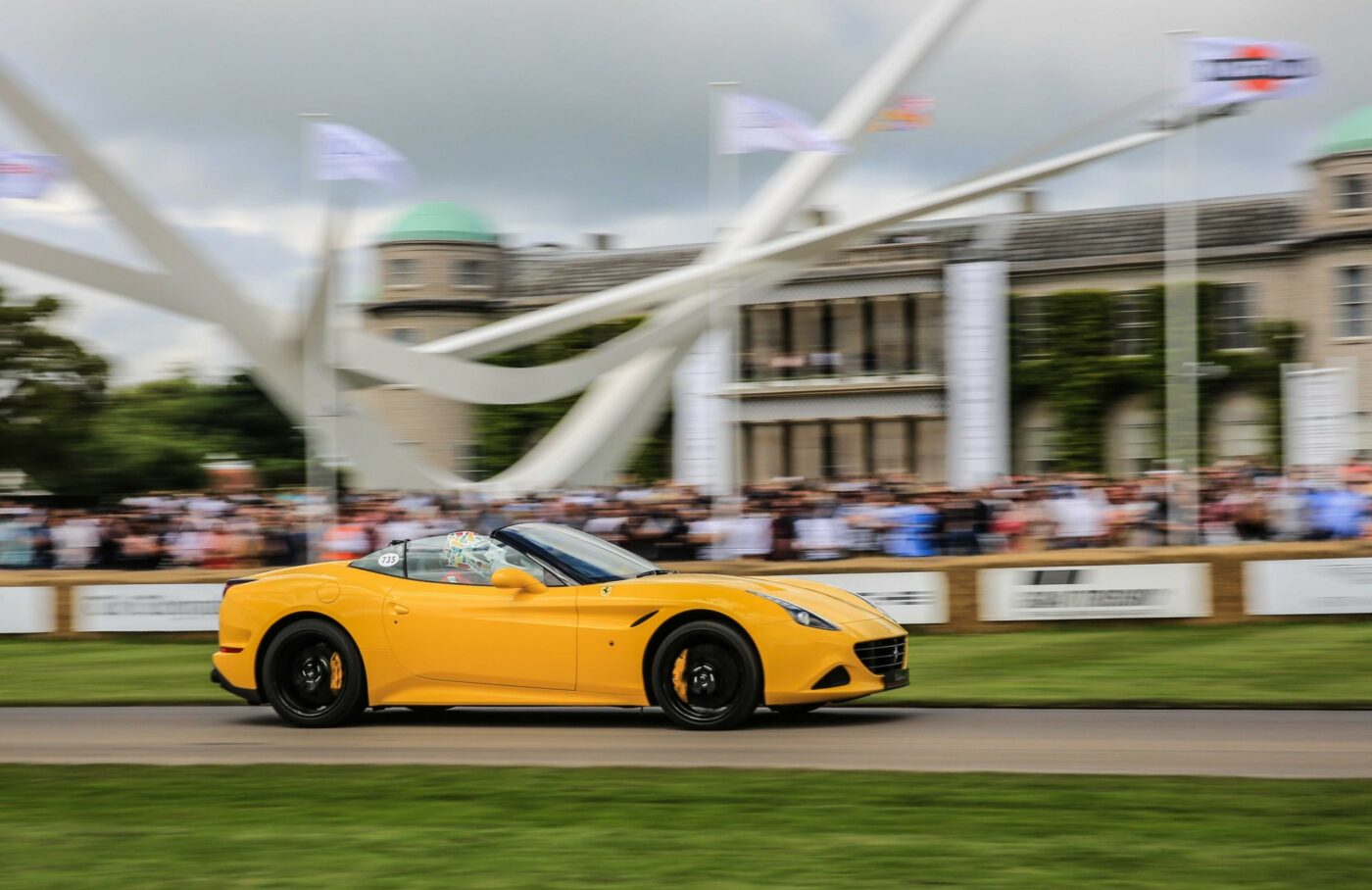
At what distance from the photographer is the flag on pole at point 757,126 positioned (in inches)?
1002

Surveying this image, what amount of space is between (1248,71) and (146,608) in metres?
17.5

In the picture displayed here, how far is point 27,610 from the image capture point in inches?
830

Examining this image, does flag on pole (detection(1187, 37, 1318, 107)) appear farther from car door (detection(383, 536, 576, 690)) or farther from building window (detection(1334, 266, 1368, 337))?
building window (detection(1334, 266, 1368, 337))

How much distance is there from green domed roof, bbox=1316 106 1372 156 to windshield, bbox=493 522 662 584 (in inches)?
1748

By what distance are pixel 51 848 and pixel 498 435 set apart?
50834 mm

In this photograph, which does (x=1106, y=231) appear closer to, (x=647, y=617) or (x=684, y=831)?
(x=647, y=617)

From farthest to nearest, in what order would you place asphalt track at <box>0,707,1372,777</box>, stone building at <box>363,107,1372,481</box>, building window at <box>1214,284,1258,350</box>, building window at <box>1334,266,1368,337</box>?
building window at <box>1214,284,1258,350</box> → stone building at <box>363,107,1372,481</box> → building window at <box>1334,266,1368,337</box> → asphalt track at <box>0,707,1372,777</box>

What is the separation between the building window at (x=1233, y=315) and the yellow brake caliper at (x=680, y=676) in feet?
143

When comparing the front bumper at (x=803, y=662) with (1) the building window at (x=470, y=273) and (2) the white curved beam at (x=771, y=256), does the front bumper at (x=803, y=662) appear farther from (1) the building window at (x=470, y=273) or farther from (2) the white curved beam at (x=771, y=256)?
(1) the building window at (x=470, y=273)

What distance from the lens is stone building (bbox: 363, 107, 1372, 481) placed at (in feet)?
161

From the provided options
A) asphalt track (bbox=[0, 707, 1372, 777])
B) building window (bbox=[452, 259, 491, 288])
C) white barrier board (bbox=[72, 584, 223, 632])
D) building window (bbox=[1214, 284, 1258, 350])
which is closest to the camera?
asphalt track (bbox=[0, 707, 1372, 777])

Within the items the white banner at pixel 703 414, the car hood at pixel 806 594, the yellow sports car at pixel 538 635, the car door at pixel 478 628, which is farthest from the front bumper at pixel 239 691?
the white banner at pixel 703 414

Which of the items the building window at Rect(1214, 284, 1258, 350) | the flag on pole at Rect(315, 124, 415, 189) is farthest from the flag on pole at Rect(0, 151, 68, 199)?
the building window at Rect(1214, 284, 1258, 350)

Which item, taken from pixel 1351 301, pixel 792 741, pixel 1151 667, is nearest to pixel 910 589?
pixel 1151 667
